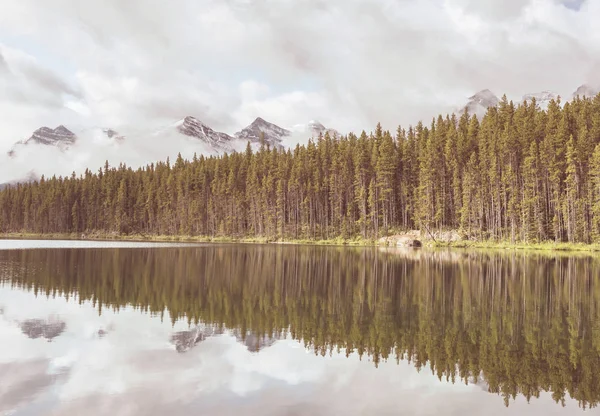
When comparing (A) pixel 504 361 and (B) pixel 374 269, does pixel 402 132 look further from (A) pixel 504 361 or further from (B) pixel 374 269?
(A) pixel 504 361

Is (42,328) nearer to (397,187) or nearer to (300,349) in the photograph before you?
(300,349)

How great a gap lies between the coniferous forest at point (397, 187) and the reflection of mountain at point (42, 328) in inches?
2631

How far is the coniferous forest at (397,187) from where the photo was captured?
74.5 meters

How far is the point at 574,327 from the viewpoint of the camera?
1730cm

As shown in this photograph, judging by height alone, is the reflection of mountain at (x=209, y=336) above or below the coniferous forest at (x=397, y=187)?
below

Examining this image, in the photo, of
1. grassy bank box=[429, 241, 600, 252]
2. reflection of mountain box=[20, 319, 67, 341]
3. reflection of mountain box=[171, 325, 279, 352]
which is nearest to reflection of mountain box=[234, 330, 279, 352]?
reflection of mountain box=[171, 325, 279, 352]

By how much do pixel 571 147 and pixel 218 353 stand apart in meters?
69.2

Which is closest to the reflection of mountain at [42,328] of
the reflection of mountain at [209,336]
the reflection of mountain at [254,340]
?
the reflection of mountain at [209,336]

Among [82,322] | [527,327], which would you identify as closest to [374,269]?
[527,327]

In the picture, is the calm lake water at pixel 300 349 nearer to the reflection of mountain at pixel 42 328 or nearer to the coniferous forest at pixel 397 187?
the reflection of mountain at pixel 42 328

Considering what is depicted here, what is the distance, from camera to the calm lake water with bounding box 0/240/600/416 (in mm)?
10625

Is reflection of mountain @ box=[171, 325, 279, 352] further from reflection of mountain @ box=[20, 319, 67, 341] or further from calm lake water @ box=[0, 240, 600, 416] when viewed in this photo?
reflection of mountain @ box=[20, 319, 67, 341]

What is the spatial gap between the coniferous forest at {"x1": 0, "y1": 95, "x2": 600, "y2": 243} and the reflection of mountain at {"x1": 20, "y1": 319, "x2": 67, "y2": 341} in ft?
219

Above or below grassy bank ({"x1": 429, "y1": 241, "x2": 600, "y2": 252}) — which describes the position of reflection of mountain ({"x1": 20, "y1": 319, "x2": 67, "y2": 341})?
below
